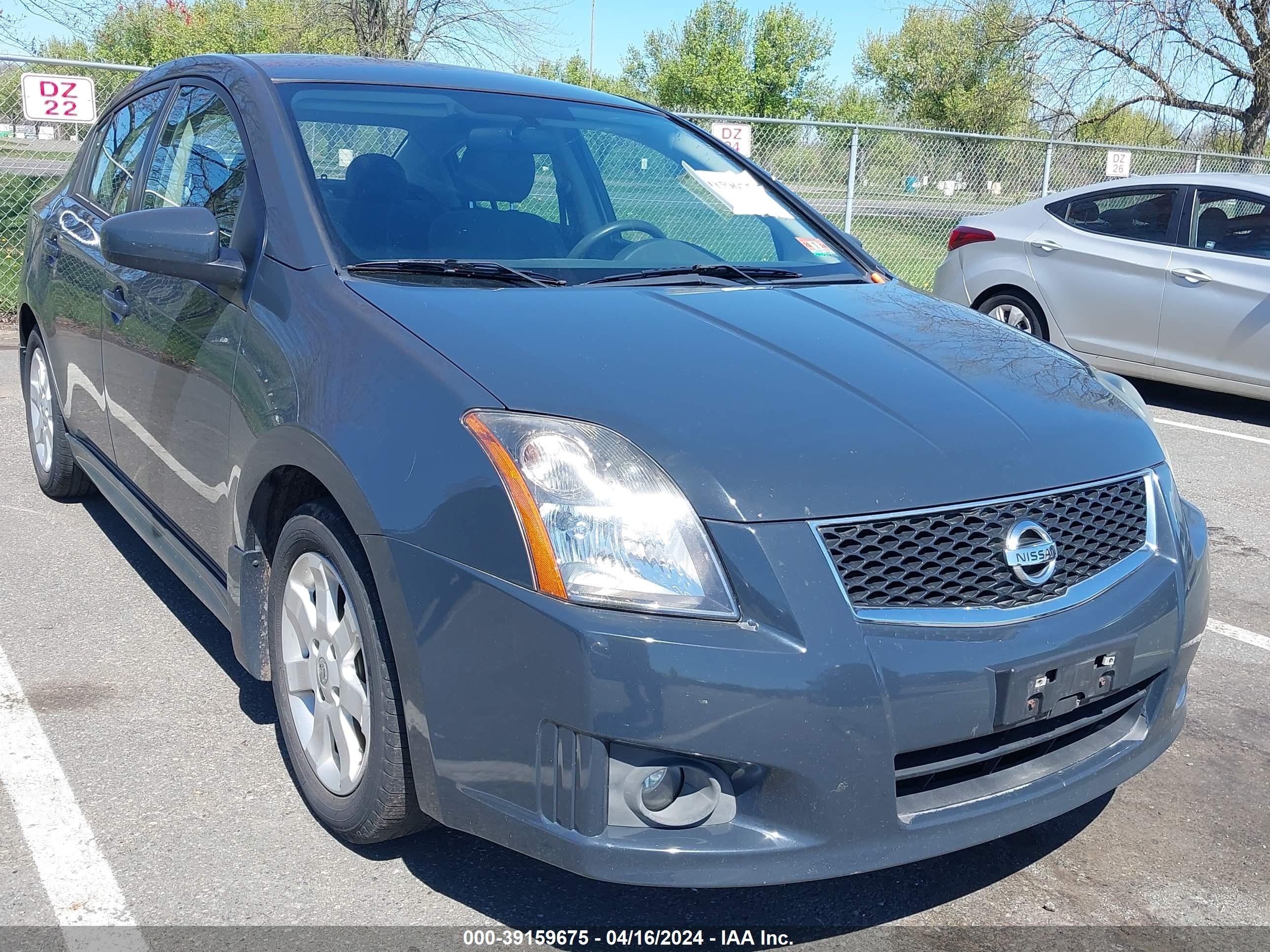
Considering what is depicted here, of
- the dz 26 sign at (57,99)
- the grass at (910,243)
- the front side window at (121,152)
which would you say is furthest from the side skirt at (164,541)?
the grass at (910,243)

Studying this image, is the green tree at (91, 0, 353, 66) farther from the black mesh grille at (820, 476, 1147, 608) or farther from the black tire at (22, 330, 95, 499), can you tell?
the black mesh grille at (820, 476, 1147, 608)

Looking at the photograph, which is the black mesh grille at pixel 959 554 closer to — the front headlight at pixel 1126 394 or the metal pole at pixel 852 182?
the front headlight at pixel 1126 394

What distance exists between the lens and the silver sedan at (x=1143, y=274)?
23.7 ft

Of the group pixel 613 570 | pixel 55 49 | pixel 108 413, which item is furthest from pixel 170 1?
pixel 613 570

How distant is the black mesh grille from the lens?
2057mm

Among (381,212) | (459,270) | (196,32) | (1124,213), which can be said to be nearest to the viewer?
(459,270)

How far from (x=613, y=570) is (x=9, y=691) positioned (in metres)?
2.20

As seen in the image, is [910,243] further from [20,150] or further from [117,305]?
[117,305]

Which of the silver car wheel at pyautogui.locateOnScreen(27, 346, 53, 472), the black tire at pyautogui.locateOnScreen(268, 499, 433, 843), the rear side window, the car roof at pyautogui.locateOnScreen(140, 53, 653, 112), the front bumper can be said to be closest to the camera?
the front bumper

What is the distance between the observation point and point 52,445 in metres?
4.80

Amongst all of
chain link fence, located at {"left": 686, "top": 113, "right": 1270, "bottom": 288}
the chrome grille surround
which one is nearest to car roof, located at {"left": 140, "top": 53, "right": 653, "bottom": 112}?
the chrome grille surround

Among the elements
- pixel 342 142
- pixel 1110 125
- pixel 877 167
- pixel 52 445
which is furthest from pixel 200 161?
pixel 1110 125

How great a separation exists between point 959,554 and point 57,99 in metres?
8.57

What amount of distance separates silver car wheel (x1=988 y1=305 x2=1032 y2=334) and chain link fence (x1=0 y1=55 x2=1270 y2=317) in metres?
3.10
